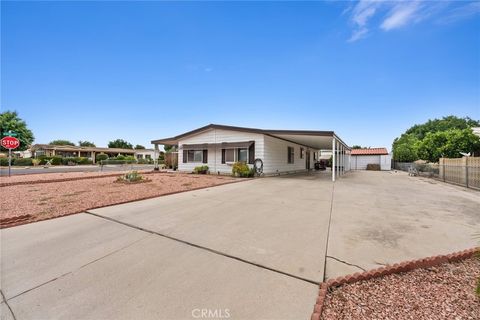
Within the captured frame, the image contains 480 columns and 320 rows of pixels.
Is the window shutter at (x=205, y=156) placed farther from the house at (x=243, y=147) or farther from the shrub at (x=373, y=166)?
the shrub at (x=373, y=166)

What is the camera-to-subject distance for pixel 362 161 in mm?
26266

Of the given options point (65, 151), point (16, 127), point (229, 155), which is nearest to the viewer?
point (229, 155)

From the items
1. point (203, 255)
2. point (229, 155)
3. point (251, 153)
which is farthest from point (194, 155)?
point (203, 255)

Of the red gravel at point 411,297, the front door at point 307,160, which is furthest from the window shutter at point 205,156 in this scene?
the red gravel at point 411,297

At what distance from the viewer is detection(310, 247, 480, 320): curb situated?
199 cm

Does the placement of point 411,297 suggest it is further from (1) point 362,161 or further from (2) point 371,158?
(1) point 362,161

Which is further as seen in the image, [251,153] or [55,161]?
[55,161]

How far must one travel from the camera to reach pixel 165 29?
36.8 feet

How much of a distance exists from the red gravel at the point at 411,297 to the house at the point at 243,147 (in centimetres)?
939

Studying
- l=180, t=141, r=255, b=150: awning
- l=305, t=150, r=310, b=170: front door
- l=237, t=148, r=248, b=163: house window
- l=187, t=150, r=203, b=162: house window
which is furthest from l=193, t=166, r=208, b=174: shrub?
l=305, t=150, r=310, b=170: front door

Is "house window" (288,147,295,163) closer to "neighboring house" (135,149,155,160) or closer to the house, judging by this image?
the house

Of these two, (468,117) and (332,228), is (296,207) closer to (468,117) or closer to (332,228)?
(332,228)

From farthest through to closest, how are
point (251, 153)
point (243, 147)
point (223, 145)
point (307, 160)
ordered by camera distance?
1. point (307, 160)
2. point (223, 145)
3. point (243, 147)
4. point (251, 153)

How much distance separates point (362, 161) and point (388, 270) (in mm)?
A: 27808
